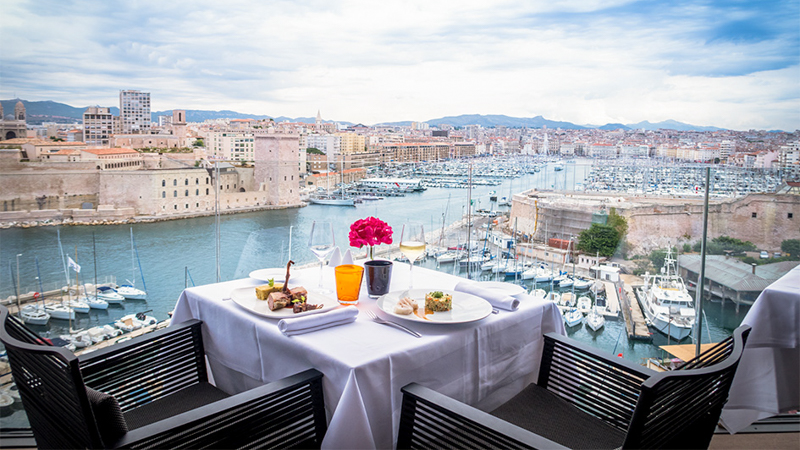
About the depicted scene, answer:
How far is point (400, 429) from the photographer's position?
1.09 meters

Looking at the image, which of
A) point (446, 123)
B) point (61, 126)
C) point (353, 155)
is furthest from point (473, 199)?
point (353, 155)

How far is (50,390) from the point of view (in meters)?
0.95

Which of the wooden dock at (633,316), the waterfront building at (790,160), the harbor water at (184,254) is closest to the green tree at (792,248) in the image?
the waterfront building at (790,160)

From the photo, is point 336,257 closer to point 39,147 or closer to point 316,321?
point 316,321

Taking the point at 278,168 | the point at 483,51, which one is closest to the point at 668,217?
the point at 483,51

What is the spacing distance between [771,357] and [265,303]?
1.70m

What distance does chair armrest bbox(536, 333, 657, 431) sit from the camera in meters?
1.29

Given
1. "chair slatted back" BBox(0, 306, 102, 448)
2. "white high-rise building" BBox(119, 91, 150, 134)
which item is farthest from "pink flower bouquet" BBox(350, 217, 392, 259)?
"white high-rise building" BBox(119, 91, 150, 134)

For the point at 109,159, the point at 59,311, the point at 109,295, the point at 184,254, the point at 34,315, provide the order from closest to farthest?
the point at 34,315, the point at 59,311, the point at 109,295, the point at 184,254, the point at 109,159

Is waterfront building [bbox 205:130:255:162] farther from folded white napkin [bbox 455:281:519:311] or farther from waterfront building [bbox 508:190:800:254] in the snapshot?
folded white napkin [bbox 455:281:519:311]

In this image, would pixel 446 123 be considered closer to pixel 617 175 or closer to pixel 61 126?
pixel 617 175

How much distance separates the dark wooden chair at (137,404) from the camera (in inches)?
35.1

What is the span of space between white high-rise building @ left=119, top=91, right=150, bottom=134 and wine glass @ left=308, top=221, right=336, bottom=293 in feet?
20.2

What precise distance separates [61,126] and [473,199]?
11.6 feet
